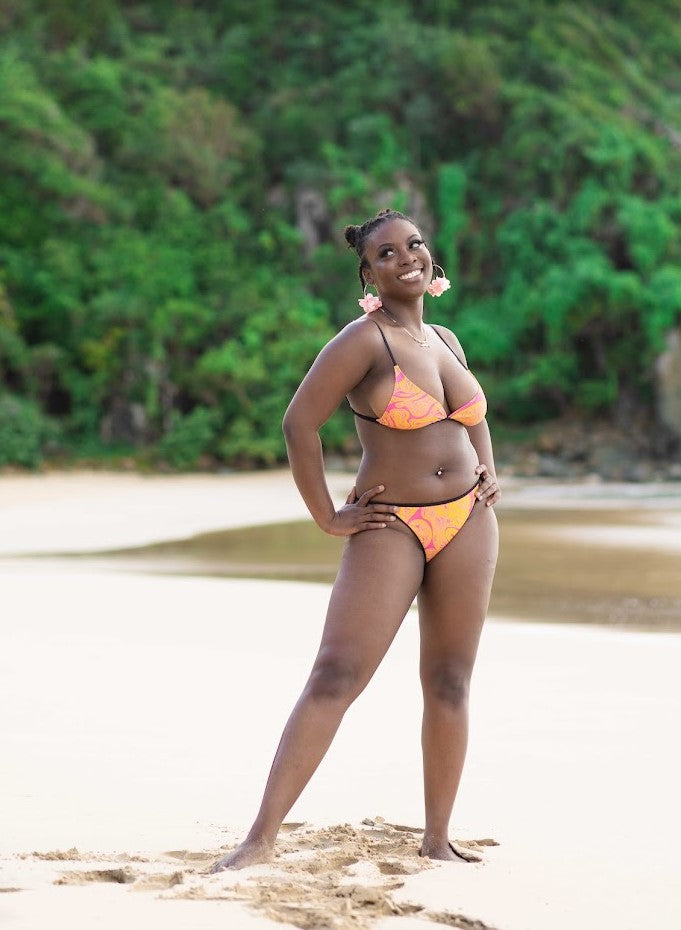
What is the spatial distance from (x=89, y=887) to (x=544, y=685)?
3.45 metres

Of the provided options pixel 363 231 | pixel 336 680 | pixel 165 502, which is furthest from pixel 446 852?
pixel 165 502

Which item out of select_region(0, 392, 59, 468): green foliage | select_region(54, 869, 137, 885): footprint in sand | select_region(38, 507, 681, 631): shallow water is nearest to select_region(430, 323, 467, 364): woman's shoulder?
select_region(54, 869, 137, 885): footprint in sand

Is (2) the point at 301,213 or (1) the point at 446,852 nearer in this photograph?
(1) the point at 446,852

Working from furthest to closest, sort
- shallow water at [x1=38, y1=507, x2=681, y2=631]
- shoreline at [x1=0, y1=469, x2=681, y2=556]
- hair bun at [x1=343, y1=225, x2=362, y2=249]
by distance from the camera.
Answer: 1. shoreline at [x1=0, y1=469, x2=681, y2=556]
2. shallow water at [x1=38, y1=507, x2=681, y2=631]
3. hair bun at [x1=343, y1=225, x2=362, y2=249]

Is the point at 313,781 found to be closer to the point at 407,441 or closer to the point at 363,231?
the point at 407,441

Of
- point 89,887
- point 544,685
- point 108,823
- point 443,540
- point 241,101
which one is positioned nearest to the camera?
point 89,887

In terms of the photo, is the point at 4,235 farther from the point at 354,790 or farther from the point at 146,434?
the point at 354,790

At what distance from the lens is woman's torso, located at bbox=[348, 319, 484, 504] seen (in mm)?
3684

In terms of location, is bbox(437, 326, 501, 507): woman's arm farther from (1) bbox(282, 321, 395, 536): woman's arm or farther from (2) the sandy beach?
(2) the sandy beach

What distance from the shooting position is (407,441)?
3.70 m

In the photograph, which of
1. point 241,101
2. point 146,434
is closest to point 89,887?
point 146,434

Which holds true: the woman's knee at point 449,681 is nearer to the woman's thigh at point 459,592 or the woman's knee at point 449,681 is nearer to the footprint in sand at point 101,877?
the woman's thigh at point 459,592

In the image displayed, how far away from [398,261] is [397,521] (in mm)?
718

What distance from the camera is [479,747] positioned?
510cm
